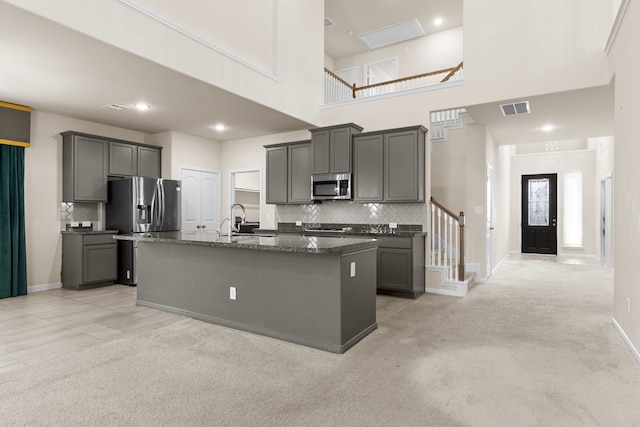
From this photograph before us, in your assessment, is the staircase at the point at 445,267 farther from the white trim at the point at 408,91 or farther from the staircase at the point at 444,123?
the staircase at the point at 444,123

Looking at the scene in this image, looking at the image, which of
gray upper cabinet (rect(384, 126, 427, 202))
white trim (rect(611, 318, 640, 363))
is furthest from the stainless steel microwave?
white trim (rect(611, 318, 640, 363))

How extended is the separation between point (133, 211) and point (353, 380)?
5.02 metres

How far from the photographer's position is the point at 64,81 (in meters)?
4.53

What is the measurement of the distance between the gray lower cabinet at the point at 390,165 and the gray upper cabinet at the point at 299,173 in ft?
3.18

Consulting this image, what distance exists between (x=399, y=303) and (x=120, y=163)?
17.6 ft

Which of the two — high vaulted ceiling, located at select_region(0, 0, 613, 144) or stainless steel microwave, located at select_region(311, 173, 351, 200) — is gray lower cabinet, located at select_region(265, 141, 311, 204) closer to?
stainless steel microwave, located at select_region(311, 173, 351, 200)

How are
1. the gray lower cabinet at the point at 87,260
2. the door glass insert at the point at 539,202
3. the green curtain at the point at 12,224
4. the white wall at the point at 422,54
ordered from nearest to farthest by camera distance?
the green curtain at the point at 12,224, the gray lower cabinet at the point at 87,260, the white wall at the point at 422,54, the door glass insert at the point at 539,202

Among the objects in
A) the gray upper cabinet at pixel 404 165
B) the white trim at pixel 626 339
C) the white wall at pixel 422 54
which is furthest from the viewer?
the white wall at pixel 422 54

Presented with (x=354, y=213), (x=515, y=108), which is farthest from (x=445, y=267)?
(x=515, y=108)

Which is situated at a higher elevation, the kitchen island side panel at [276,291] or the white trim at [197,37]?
the white trim at [197,37]

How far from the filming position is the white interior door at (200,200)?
297 inches

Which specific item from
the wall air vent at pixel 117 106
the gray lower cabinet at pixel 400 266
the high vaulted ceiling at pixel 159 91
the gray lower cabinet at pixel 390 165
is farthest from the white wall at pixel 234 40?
the gray lower cabinet at pixel 400 266

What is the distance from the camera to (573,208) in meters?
10.8

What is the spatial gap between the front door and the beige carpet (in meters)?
8.05
